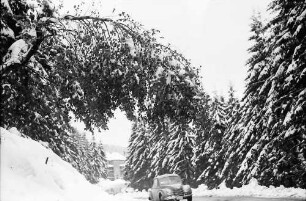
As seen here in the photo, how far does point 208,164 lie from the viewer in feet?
120

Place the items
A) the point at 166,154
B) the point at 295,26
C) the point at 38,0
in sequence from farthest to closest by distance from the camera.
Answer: the point at 166,154 → the point at 295,26 → the point at 38,0

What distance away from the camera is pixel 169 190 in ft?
60.4

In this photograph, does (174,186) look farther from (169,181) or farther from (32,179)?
(32,179)

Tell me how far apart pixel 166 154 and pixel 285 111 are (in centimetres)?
3014

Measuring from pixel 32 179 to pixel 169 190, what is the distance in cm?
959

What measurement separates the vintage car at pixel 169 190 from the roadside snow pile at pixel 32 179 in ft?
20.2

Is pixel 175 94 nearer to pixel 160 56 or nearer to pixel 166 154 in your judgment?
pixel 160 56

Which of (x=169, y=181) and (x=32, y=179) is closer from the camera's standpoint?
(x=32, y=179)

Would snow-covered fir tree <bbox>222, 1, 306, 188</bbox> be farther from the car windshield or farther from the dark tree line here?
the car windshield

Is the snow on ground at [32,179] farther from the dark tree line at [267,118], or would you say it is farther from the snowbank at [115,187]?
the snowbank at [115,187]

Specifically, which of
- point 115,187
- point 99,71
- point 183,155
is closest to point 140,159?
point 115,187

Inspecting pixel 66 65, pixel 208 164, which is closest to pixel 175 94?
pixel 66 65

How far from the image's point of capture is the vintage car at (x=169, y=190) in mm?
18359

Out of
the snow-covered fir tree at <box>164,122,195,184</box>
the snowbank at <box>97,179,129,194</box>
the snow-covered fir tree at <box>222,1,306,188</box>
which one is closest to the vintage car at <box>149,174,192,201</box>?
the snow-covered fir tree at <box>222,1,306,188</box>
